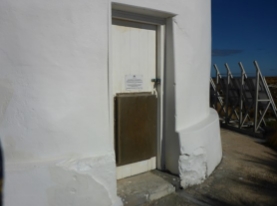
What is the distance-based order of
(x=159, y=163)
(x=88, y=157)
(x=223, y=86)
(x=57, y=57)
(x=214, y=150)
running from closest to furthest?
(x=57, y=57), (x=88, y=157), (x=159, y=163), (x=214, y=150), (x=223, y=86)

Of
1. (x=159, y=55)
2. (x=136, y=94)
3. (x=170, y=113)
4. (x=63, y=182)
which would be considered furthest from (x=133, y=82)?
(x=63, y=182)

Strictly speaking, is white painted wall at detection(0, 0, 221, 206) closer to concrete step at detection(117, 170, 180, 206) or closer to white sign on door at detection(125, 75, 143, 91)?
concrete step at detection(117, 170, 180, 206)

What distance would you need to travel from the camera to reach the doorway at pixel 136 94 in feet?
Answer: 11.9

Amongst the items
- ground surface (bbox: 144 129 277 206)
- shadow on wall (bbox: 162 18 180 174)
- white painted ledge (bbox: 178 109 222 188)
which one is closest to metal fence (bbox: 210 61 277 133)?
ground surface (bbox: 144 129 277 206)

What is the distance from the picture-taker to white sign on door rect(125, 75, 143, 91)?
3754 mm

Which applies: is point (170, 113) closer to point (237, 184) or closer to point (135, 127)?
point (135, 127)

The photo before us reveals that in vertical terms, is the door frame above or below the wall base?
above

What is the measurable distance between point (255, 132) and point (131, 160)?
5160 millimetres

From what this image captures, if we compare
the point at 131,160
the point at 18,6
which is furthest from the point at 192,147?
the point at 18,6

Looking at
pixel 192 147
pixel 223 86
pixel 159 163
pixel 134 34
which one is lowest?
pixel 159 163

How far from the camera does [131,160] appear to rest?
12.6 ft

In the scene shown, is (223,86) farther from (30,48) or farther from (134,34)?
(30,48)

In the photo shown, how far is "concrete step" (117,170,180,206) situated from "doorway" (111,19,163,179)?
0.14m

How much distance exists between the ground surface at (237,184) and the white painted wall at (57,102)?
3.39 ft
